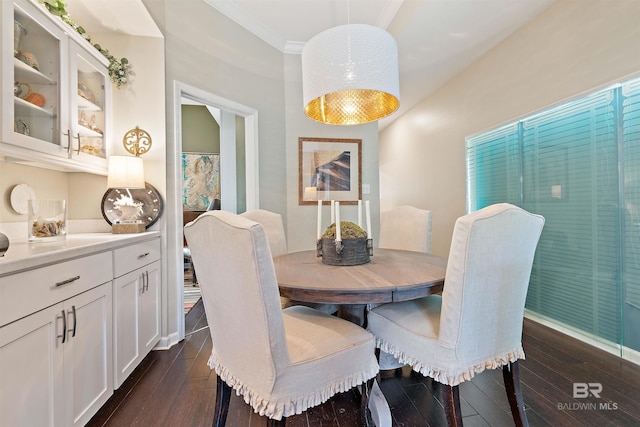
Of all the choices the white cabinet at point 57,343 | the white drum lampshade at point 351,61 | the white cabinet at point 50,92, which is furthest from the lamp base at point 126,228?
the white drum lampshade at point 351,61

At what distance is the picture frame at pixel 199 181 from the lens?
5457mm

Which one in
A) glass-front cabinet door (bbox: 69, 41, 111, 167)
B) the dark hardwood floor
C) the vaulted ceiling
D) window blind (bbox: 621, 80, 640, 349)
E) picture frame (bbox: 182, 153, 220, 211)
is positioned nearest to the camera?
the dark hardwood floor

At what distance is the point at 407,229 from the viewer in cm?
242

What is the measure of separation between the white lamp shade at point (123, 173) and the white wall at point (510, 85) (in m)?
3.44

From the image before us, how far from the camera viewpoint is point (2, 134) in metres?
1.31

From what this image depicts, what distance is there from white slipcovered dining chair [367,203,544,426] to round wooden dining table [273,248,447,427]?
0.52 feet

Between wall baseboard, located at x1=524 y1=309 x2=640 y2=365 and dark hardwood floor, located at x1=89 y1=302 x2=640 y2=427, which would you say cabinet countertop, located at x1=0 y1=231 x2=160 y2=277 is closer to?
dark hardwood floor, located at x1=89 y1=302 x2=640 y2=427

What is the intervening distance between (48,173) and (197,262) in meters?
1.65

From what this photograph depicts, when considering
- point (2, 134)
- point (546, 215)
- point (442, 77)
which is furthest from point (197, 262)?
point (442, 77)

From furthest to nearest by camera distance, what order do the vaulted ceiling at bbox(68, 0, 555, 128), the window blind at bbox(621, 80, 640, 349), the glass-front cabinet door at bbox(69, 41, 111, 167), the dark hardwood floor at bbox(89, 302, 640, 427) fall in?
the vaulted ceiling at bbox(68, 0, 555, 128), the window blind at bbox(621, 80, 640, 349), the glass-front cabinet door at bbox(69, 41, 111, 167), the dark hardwood floor at bbox(89, 302, 640, 427)

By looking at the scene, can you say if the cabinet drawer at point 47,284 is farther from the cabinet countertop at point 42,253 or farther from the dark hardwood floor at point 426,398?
the dark hardwood floor at point 426,398

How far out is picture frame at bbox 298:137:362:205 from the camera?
351 centimetres

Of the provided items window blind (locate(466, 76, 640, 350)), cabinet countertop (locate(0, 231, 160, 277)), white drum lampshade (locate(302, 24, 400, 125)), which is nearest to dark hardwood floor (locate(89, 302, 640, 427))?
window blind (locate(466, 76, 640, 350))

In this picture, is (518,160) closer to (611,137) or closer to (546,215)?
(546,215)
